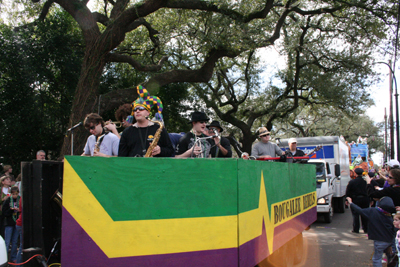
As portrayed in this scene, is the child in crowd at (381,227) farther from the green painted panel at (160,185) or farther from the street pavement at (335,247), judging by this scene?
the green painted panel at (160,185)

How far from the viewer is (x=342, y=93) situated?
22109 mm

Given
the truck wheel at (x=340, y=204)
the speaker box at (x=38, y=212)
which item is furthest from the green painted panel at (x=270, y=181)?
the truck wheel at (x=340, y=204)

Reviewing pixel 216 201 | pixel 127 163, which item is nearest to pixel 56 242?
pixel 127 163

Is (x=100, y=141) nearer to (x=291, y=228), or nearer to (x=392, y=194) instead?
(x=291, y=228)

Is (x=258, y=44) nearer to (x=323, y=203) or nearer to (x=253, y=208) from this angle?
(x=323, y=203)

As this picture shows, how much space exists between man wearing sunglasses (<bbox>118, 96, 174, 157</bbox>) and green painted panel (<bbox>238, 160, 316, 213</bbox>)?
3.89 ft

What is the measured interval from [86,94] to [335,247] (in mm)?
8832

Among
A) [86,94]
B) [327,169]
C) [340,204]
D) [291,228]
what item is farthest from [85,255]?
[340,204]

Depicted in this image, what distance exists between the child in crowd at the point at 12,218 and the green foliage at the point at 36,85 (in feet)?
23.7

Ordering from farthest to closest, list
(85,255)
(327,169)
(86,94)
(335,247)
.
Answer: (327,169) < (86,94) < (335,247) < (85,255)

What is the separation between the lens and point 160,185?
2.70 meters

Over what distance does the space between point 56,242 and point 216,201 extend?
1.82 meters

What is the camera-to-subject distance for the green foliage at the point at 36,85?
13.6 m

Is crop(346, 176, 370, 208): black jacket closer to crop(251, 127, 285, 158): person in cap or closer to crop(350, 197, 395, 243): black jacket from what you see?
crop(251, 127, 285, 158): person in cap
